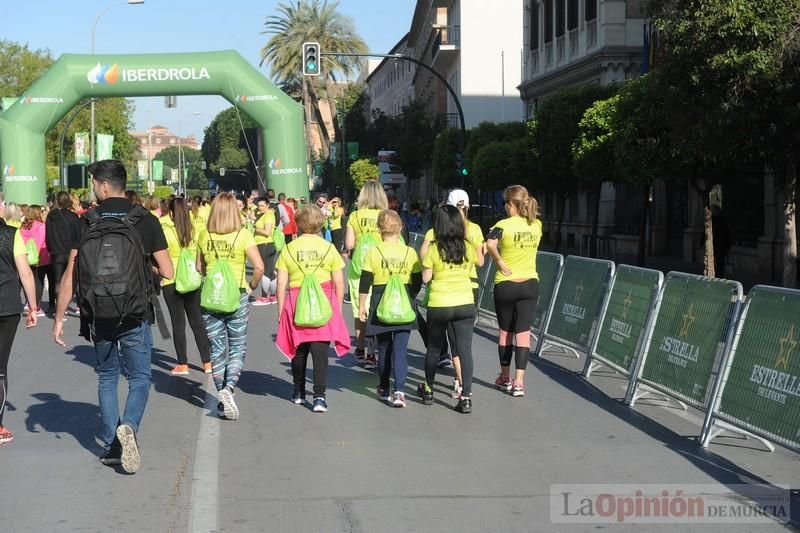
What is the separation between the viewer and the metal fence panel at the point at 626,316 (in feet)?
31.2

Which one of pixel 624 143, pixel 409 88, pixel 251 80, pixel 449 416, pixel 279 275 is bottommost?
pixel 449 416

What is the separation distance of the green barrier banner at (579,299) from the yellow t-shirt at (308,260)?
3.22 metres

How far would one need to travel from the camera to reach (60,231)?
54.3 feet

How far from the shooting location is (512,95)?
66.8 m

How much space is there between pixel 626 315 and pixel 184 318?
404cm

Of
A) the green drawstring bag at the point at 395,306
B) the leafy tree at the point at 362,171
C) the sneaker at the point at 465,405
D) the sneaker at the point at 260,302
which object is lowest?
the sneaker at the point at 260,302

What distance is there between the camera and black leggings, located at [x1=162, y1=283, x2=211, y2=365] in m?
10.2

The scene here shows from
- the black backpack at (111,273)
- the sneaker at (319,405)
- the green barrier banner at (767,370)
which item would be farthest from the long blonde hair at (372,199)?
the black backpack at (111,273)

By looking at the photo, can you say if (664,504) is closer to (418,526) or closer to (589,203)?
(418,526)

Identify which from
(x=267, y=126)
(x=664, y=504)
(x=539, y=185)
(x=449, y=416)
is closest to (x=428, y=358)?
(x=449, y=416)

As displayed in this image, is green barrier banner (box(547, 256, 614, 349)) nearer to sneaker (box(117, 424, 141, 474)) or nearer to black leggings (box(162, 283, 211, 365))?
black leggings (box(162, 283, 211, 365))

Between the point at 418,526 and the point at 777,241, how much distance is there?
20482mm

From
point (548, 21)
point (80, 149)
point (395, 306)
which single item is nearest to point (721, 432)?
point (395, 306)

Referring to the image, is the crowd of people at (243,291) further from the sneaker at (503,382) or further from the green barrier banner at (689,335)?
the green barrier banner at (689,335)
